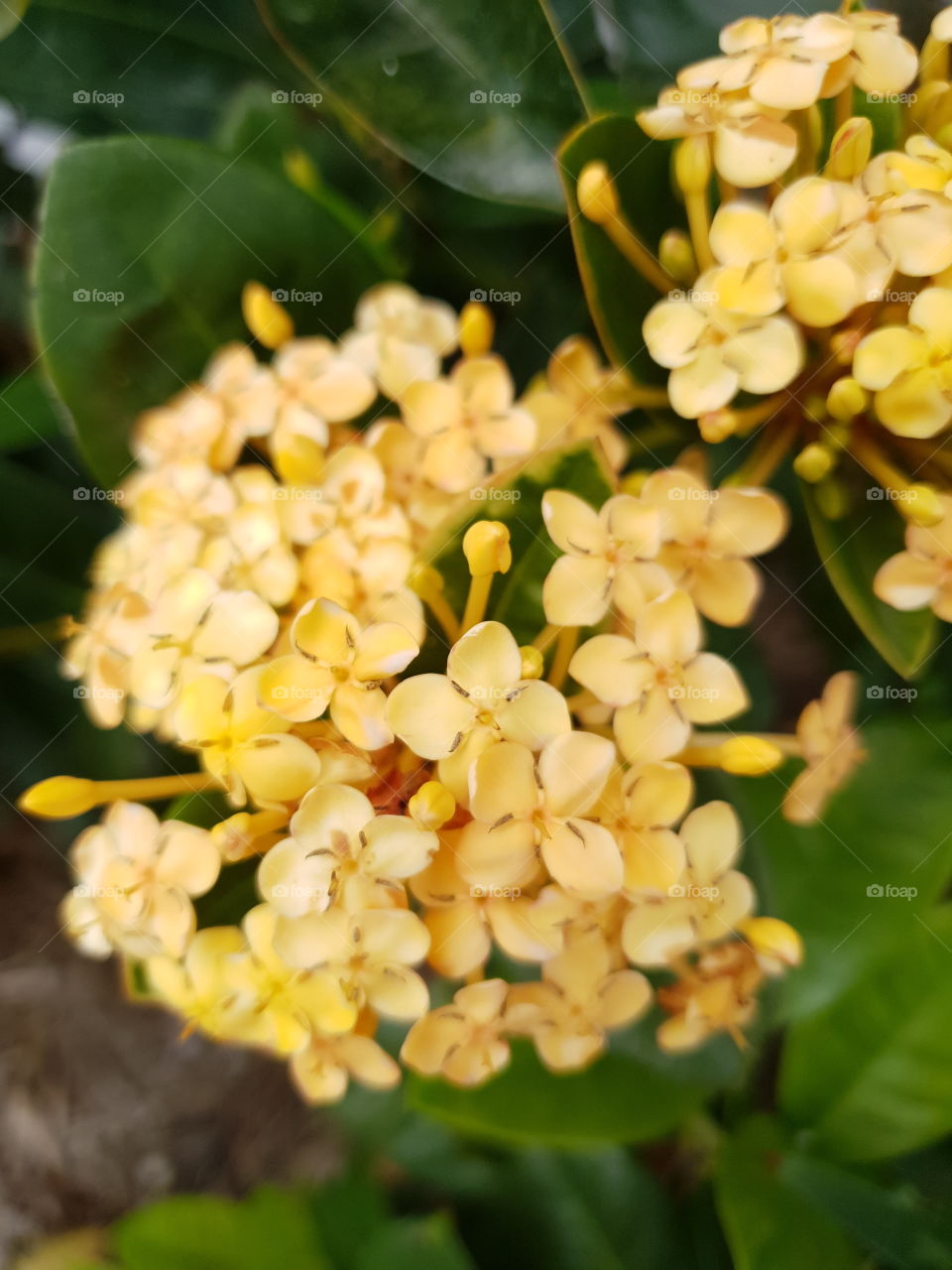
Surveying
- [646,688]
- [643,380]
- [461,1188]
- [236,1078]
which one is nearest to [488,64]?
[643,380]

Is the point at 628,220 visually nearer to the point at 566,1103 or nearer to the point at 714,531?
the point at 714,531

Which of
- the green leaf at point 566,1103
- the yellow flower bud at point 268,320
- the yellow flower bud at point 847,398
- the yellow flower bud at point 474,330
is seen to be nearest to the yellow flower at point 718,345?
Result: the yellow flower bud at point 847,398

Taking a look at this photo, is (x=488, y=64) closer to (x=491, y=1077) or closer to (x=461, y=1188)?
(x=491, y=1077)

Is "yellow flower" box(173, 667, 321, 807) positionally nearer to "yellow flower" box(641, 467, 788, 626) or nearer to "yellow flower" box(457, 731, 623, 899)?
"yellow flower" box(457, 731, 623, 899)
